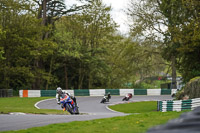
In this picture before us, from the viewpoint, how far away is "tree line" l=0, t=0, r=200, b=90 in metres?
35.1

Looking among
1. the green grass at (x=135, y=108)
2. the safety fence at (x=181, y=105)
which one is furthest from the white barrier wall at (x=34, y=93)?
the safety fence at (x=181, y=105)

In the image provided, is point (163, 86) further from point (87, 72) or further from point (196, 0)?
point (196, 0)

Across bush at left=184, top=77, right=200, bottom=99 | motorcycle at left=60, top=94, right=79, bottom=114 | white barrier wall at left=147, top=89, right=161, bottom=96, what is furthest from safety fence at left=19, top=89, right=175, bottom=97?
motorcycle at left=60, top=94, right=79, bottom=114

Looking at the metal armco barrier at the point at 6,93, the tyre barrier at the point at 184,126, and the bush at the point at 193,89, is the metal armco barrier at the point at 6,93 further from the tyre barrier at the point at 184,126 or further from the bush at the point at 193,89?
the tyre barrier at the point at 184,126

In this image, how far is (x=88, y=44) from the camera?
160 ft

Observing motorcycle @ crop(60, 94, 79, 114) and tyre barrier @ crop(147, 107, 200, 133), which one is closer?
tyre barrier @ crop(147, 107, 200, 133)

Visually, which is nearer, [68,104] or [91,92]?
[68,104]

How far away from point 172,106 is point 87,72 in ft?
102

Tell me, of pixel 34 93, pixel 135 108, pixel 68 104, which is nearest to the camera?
pixel 68 104

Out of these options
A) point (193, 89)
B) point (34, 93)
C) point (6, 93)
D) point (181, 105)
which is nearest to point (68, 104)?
point (181, 105)

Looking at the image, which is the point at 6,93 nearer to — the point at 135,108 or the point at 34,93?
the point at 34,93

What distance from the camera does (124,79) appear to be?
5159cm

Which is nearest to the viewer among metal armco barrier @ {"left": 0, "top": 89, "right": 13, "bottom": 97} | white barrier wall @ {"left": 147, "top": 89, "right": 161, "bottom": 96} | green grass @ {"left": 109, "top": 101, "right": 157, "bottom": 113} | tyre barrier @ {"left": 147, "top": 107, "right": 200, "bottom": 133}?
tyre barrier @ {"left": 147, "top": 107, "right": 200, "bottom": 133}

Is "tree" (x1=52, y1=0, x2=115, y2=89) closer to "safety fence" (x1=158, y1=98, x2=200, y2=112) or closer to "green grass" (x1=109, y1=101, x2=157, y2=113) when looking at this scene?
"green grass" (x1=109, y1=101, x2=157, y2=113)
